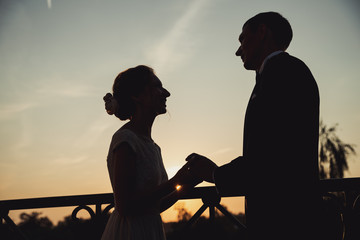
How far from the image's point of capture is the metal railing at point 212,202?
3291 millimetres

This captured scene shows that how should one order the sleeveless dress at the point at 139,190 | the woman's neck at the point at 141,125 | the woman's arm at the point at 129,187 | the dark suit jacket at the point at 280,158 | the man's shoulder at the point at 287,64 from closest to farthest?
1. the dark suit jacket at the point at 280,158
2. the man's shoulder at the point at 287,64
3. the woman's arm at the point at 129,187
4. the sleeveless dress at the point at 139,190
5. the woman's neck at the point at 141,125

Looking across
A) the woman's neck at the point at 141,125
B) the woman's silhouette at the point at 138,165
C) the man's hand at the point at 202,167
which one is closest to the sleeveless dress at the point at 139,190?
the woman's silhouette at the point at 138,165

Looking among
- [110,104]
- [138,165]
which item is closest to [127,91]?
[110,104]

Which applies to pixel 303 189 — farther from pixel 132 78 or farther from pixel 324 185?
pixel 132 78

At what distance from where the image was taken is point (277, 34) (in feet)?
9.65

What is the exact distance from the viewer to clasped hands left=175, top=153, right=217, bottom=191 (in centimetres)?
264

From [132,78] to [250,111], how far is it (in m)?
1.33

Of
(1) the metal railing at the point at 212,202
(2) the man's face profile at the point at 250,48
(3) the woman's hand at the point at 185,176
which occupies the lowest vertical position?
(1) the metal railing at the point at 212,202

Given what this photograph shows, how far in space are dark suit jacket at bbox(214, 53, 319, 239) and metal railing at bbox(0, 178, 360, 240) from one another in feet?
3.72

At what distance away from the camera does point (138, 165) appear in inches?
107

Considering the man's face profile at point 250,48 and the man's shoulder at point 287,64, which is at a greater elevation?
the man's face profile at point 250,48

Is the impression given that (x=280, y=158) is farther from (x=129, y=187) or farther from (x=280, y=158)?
(x=129, y=187)

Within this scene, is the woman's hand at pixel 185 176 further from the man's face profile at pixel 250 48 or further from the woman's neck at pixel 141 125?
the man's face profile at pixel 250 48

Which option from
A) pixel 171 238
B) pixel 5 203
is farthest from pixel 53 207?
pixel 171 238
